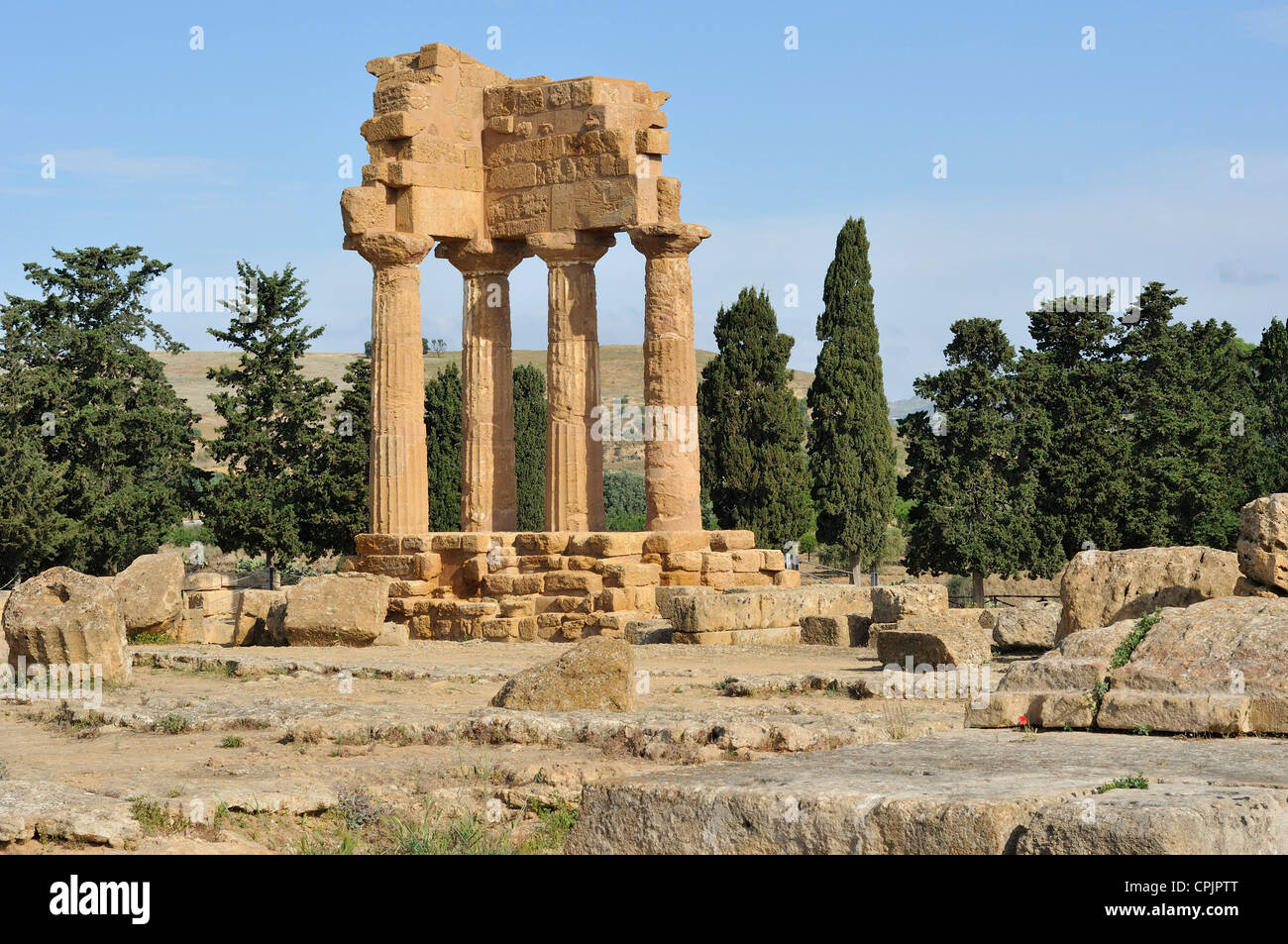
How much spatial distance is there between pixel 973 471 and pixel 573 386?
1599 cm

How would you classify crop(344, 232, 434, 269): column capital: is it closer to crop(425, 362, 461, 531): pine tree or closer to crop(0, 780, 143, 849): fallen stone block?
crop(425, 362, 461, 531): pine tree

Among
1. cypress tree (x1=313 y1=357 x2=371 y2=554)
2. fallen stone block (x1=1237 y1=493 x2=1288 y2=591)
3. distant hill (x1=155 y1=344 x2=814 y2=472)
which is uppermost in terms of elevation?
distant hill (x1=155 y1=344 x2=814 y2=472)

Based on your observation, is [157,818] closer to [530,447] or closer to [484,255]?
[484,255]

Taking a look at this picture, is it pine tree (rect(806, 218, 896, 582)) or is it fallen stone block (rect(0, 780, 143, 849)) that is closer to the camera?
fallen stone block (rect(0, 780, 143, 849))

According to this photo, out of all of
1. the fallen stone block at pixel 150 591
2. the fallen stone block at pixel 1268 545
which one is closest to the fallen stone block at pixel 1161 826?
the fallen stone block at pixel 1268 545

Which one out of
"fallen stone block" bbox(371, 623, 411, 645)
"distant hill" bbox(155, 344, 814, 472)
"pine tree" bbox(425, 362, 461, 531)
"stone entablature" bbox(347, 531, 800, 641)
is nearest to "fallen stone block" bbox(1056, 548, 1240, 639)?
"stone entablature" bbox(347, 531, 800, 641)

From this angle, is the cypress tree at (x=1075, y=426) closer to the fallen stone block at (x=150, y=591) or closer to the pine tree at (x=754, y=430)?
the pine tree at (x=754, y=430)

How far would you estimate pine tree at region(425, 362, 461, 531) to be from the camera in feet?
138

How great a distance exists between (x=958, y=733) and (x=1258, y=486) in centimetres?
3671

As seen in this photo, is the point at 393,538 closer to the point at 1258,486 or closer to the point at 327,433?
the point at 327,433

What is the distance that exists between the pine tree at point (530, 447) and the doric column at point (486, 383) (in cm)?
1725

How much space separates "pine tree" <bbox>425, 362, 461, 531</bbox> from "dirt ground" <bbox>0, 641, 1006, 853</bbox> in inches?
934

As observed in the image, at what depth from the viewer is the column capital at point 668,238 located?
25.5 meters

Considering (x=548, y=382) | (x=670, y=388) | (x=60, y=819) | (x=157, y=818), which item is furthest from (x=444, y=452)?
(x=60, y=819)
